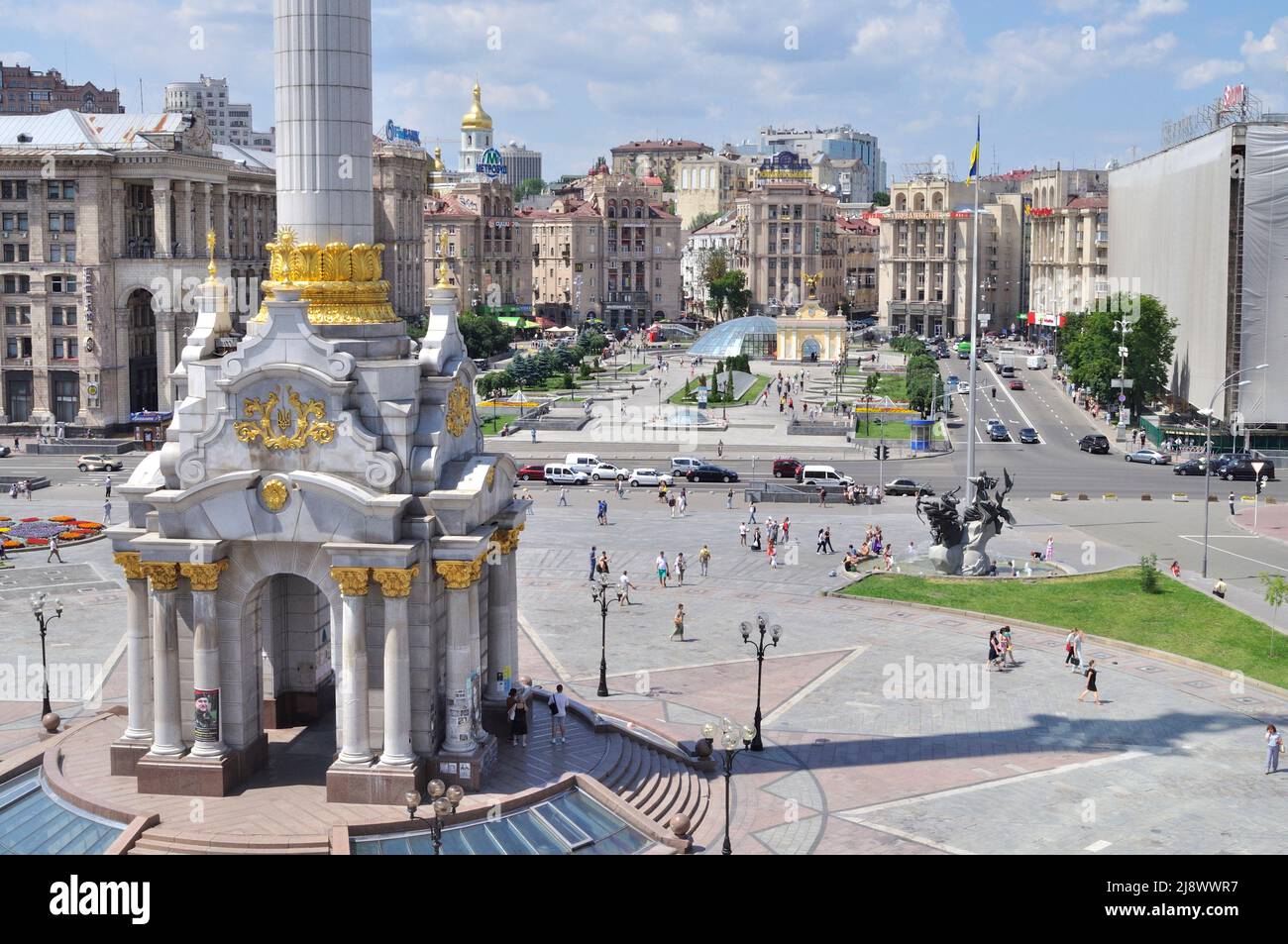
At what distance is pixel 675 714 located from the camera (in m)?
41.5

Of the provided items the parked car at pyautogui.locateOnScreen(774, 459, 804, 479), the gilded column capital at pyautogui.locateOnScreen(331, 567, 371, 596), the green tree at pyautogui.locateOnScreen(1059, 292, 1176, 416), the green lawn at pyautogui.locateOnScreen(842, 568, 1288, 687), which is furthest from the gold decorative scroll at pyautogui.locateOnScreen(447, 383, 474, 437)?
the green tree at pyautogui.locateOnScreen(1059, 292, 1176, 416)

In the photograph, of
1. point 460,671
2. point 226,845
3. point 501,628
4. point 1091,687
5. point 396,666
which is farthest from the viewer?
point 1091,687

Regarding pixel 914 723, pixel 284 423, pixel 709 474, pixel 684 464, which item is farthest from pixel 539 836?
pixel 684 464

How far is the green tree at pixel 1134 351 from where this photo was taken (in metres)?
112

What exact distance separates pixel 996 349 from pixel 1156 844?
528 feet

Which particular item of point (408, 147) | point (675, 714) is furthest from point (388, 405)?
point (408, 147)

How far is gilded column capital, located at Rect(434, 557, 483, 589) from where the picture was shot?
Answer: 31.6 meters

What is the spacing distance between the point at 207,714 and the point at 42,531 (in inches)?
1546

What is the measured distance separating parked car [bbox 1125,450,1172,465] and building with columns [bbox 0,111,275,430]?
59.4 m

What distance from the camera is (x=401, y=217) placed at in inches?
6722

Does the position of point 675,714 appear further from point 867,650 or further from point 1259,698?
point 1259,698

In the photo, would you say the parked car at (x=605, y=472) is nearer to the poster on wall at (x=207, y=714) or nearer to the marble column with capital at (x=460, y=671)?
the marble column with capital at (x=460, y=671)

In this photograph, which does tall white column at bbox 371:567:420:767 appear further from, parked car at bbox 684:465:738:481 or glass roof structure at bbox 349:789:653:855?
parked car at bbox 684:465:738:481

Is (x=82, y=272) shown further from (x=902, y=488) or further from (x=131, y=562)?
(x=131, y=562)
